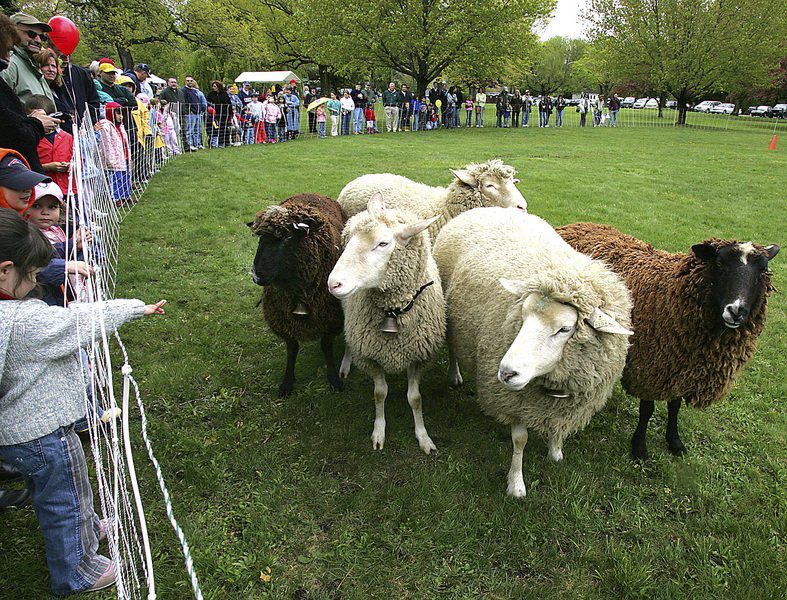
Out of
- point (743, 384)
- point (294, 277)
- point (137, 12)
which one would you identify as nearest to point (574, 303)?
point (294, 277)

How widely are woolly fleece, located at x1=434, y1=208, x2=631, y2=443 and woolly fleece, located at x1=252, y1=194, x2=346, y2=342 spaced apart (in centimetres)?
100

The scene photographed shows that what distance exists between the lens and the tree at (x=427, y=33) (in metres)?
24.0

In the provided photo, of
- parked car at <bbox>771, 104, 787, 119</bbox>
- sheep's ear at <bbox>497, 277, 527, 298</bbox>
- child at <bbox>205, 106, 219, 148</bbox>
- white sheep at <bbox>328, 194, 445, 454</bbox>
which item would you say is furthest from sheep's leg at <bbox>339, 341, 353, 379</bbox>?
parked car at <bbox>771, 104, 787, 119</bbox>

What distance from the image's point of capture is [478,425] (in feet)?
12.7

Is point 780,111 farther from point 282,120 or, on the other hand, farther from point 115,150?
point 115,150

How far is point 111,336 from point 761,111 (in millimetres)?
58552

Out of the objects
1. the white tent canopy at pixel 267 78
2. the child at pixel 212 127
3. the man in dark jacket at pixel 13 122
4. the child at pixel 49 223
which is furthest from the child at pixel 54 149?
the white tent canopy at pixel 267 78

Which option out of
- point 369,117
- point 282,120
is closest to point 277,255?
point 282,120

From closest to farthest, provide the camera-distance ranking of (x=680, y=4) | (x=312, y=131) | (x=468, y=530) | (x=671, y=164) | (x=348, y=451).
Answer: (x=468, y=530) → (x=348, y=451) → (x=671, y=164) → (x=312, y=131) → (x=680, y=4)

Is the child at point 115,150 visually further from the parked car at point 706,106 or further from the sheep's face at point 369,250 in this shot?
the parked car at point 706,106

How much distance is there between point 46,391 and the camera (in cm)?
211

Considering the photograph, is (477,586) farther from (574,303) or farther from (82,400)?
(82,400)

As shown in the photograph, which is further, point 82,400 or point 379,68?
point 379,68

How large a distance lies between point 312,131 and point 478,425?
19.3 metres
